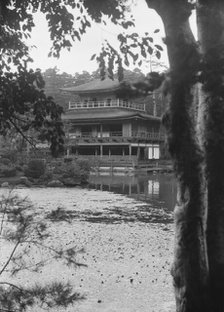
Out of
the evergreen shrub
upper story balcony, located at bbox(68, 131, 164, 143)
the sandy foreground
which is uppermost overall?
upper story balcony, located at bbox(68, 131, 164, 143)

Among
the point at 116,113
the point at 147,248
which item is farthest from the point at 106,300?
the point at 116,113

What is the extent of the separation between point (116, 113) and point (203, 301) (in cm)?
4225

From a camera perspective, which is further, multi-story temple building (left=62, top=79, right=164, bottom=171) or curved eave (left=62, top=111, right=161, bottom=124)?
curved eave (left=62, top=111, right=161, bottom=124)

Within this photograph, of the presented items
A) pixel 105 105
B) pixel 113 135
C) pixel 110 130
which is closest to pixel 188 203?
pixel 113 135

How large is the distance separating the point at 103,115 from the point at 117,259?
37401 millimetres

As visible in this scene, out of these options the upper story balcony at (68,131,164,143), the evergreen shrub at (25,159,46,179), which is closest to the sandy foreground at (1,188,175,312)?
the evergreen shrub at (25,159,46,179)

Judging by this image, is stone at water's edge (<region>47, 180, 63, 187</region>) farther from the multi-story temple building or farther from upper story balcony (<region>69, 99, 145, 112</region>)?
upper story balcony (<region>69, 99, 145, 112</region>)

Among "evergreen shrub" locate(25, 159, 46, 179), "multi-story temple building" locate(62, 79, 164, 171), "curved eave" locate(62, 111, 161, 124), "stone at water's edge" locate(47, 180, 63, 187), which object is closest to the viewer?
"stone at water's edge" locate(47, 180, 63, 187)

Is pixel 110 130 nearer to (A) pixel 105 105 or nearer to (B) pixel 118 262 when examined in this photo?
(A) pixel 105 105

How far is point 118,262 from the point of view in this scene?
7695 mm

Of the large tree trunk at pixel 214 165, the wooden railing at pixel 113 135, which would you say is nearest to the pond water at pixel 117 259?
the large tree trunk at pixel 214 165

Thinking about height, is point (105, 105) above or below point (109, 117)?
above

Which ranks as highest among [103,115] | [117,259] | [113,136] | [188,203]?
[103,115]

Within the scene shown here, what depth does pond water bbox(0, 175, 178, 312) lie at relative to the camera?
5.70 meters
